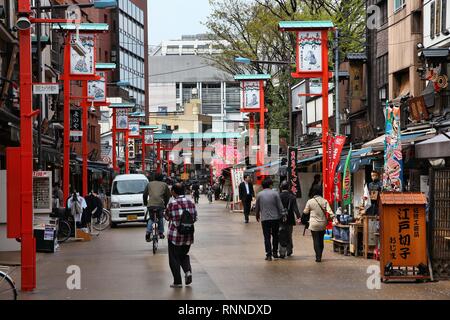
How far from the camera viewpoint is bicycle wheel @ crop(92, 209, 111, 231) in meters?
32.3

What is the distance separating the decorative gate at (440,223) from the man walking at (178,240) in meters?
4.35

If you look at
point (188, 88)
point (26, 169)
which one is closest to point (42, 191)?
point (26, 169)

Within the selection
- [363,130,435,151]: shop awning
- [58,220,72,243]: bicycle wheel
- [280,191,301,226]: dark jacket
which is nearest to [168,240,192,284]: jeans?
[280,191,301,226]: dark jacket

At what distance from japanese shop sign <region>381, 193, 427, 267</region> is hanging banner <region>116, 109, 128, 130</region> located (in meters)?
38.3

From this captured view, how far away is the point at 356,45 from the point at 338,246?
22679 mm

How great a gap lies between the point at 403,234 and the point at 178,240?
4160mm

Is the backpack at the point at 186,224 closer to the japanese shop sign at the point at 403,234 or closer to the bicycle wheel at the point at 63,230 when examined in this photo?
the japanese shop sign at the point at 403,234

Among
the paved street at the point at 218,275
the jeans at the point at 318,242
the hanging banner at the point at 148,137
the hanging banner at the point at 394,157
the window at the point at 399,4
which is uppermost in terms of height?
the window at the point at 399,4

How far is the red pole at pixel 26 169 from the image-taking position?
44.8 ft

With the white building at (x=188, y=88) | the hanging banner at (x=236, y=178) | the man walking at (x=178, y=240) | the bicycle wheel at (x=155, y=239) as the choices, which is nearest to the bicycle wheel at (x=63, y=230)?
the bicycle wheel at (x=155, y=239)

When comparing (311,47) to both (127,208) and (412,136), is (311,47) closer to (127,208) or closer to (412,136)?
(412,136)

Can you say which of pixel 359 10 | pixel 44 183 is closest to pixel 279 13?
pixel 359 10

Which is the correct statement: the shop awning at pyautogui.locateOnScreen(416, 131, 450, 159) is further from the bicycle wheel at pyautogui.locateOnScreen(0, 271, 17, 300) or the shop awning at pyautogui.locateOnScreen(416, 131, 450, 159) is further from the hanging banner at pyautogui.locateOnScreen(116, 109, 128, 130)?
the hanging banner at pyautogui.locateOnScreen(116, 109, 128, 130)

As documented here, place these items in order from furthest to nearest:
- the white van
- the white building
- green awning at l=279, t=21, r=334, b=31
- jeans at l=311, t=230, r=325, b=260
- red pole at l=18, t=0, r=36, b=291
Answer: the white building < the white van < green awning at l=279, t=21, r=334, b=31 < jeans at l=311, t=230, r=325, b=260 < red pole at l=18, t=0, r=36, b=291
